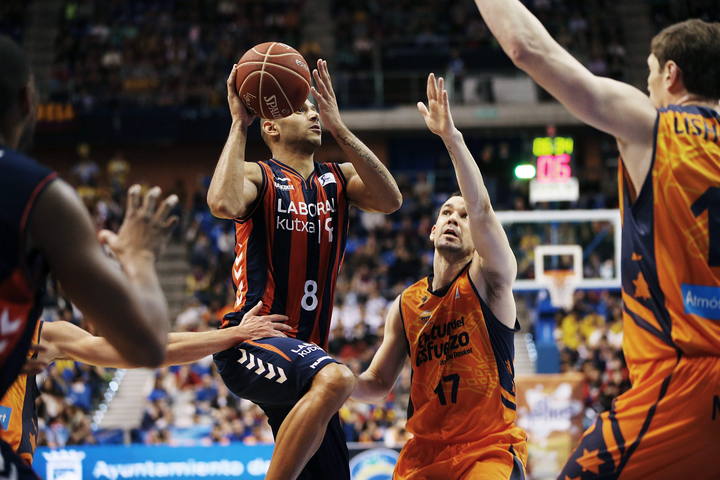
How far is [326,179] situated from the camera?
5.59 metres

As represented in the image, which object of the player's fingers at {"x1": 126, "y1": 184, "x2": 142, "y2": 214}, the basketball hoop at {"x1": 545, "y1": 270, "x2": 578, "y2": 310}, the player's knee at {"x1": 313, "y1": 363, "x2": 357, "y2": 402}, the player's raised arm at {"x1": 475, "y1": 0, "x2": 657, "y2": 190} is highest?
the player's raised arm at {"x1": 475, "y1": 0, "x2": 657, "y2": 190}

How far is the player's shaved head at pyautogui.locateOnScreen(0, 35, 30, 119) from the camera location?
2.84m

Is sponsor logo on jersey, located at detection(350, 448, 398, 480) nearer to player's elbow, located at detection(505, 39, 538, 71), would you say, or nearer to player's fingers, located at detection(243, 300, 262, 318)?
player's fingers, located at detection(243, 300, 262, 318)

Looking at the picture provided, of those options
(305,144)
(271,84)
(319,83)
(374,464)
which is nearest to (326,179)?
(305,144)

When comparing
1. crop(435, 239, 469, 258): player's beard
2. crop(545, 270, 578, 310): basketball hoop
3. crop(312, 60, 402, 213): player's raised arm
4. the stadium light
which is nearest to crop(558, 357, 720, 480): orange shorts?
crop(435, 239, 469, 258): player's beard

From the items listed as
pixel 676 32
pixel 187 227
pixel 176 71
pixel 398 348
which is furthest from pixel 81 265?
pixel 176 71

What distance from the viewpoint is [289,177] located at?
215 inches

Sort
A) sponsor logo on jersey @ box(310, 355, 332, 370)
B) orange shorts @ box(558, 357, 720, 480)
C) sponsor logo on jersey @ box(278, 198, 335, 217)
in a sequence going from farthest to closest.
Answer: sponsor logo on jersey @ box(278, 198, 335, 217) → sponsor logo on jersey @ box(310, 355, 332, 370) → orange shorts @ box(558, 357, 720, 480)

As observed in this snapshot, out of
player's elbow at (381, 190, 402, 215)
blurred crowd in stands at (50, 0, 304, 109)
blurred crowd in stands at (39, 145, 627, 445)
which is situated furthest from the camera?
blurred crowd in stands at (50, 0, 304, 109)

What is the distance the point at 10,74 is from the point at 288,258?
2.56m

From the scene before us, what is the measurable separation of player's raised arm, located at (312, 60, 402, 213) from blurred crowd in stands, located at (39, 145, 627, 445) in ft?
25.8

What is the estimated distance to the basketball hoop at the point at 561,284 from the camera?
14547mm

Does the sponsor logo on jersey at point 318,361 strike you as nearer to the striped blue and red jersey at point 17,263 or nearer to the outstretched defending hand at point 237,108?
the outstretched defending hand at point 237,108

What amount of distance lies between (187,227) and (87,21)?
8389mm
